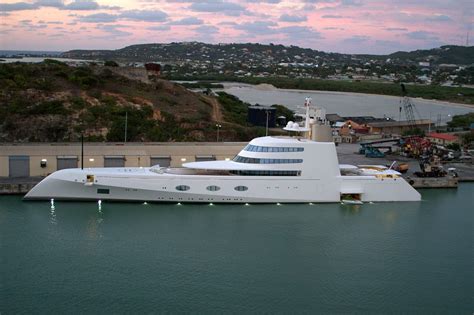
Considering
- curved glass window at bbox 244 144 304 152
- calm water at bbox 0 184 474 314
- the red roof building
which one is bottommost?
calm water at bbox 0 184 474 314

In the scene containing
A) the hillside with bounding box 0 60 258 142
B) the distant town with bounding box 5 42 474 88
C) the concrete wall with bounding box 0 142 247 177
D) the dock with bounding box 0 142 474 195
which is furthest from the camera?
the distant town with bounding box 5 42 474 88

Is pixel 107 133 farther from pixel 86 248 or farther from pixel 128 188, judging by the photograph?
pixel 86 248

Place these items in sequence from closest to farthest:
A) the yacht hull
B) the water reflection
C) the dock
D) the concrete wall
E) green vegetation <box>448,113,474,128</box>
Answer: the water reflection → the yacht hull → the dock → the concrete wall → green vegetation <box>448,113,474,128</box>

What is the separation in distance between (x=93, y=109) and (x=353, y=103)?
43.1 metres

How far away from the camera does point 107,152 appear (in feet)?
66.9

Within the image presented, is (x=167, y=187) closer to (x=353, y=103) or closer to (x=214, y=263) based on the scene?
(x=214, y=263)

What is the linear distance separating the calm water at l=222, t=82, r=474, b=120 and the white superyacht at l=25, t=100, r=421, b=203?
31753 mm

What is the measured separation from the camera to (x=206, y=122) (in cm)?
3175

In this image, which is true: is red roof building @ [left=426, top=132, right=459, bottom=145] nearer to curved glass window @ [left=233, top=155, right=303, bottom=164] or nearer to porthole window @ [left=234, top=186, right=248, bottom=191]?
curved glass window @ [left=233, top=155, right=303, bottom=164]

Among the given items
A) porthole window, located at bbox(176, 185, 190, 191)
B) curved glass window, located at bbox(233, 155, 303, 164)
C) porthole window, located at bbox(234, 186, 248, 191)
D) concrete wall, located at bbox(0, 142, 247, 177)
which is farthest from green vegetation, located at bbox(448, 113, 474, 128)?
porthole window, located at bbox(176, 185, 190, 191)

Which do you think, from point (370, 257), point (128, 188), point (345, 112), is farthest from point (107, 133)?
point (345, 112)

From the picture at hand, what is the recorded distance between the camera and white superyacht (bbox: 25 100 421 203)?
58.9ft

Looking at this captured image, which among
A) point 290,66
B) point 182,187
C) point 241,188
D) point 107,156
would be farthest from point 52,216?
point 290,66

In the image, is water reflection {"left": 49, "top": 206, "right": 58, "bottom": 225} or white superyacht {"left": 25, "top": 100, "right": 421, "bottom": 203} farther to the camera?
white superyacht {"left": 25, "top": 100, "right": 421, "bottom": 203}
